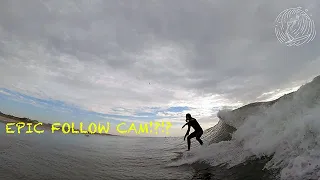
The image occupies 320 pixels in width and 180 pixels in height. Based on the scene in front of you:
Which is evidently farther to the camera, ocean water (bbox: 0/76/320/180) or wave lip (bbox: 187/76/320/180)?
ocean water (bbox: 0/76/320/180)

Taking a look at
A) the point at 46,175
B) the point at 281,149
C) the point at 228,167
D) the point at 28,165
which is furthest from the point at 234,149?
the point at 28,165

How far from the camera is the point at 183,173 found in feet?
25.9

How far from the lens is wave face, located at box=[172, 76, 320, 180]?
5.78 m

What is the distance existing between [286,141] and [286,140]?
5cm

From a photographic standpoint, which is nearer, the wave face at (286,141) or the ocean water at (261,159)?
the wave face at (286,141)

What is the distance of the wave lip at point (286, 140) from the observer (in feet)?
18.9

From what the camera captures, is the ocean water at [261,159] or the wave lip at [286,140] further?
the ocean water at [261,159]

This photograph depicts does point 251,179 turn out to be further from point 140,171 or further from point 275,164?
point 140,171

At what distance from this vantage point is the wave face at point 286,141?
5.78 m

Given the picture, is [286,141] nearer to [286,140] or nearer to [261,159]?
[286,140]

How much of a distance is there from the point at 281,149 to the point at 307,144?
1.01m

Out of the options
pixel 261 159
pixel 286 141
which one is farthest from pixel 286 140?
→ pixel 261 159

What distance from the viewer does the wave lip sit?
578 centimetres

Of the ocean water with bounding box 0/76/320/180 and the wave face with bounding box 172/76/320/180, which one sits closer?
the wave face with bounding box 172/76/320/180
